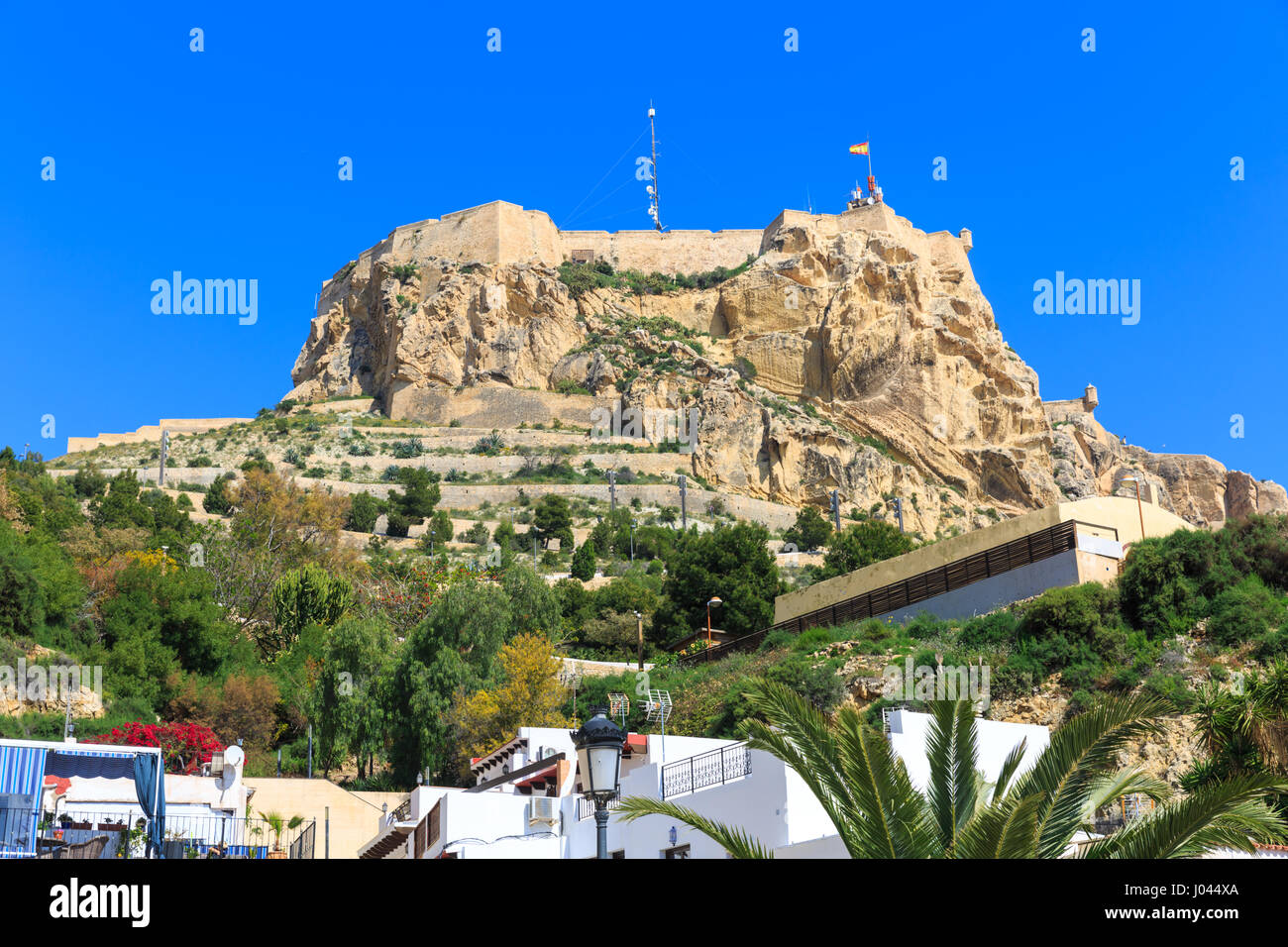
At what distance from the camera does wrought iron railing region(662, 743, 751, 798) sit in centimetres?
1363

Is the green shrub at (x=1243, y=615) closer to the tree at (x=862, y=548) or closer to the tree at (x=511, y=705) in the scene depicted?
the tree at (x=511, y=705)

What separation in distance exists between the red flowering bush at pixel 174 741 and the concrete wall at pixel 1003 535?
13.7 metres

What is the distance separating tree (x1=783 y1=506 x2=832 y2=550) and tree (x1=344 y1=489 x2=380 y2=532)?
16.6m

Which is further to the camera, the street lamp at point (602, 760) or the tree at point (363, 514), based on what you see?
the tree at point (363, 514)

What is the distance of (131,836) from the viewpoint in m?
15.0

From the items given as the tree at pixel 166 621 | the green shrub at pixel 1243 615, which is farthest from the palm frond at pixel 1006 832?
the tree at pixel 166 621

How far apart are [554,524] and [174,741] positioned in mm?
27413

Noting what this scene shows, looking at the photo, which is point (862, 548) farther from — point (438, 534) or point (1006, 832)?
point (1006, 832)

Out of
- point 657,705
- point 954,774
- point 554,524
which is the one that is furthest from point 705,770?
point 554,524

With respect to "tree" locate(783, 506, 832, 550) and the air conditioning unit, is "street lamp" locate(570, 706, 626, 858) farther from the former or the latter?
"tree" locate(783, 506, 832, 550)

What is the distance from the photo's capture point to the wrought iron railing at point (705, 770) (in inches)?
537

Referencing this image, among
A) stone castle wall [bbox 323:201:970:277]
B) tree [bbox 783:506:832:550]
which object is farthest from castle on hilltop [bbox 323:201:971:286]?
tree [bbox 783:506:832:550]

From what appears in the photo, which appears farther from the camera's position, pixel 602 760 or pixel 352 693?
pixel 352 693
